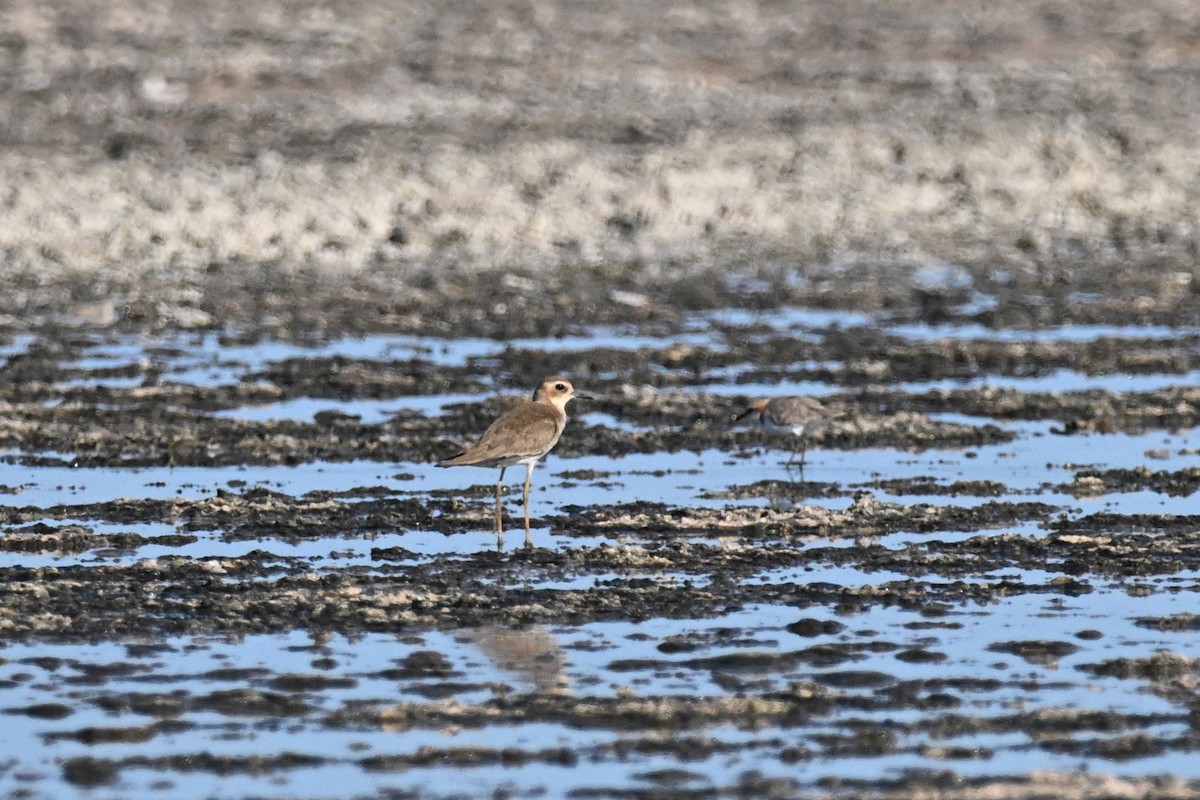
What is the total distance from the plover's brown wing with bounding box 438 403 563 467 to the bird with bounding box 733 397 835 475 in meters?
2.15

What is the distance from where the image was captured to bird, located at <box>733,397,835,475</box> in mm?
15602

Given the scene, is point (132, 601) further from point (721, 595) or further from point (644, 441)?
point (644, 441)

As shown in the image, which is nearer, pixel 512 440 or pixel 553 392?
pixel 512 440

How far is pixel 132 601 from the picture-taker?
10.9m

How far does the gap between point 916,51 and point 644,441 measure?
90.9ft

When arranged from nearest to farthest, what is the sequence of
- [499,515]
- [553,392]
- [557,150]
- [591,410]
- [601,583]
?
[601,583] → [499,515] → [553,392] → [591,410] → [557,150]

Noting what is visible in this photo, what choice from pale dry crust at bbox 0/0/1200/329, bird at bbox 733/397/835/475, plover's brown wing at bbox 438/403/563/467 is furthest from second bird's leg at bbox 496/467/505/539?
pale dry crust at bbox 0/0/1200/329

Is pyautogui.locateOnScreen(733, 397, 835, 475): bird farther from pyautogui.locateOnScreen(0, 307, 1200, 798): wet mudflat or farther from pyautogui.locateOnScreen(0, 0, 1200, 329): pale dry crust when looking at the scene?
pyautogui.locateOnScreen(0, 0, 1200, 329): pale dry crust

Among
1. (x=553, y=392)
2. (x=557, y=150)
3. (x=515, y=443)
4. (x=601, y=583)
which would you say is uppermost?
(x=557, y=150)

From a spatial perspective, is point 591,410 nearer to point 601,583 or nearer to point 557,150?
point 601,583

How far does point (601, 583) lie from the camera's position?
37.6ft

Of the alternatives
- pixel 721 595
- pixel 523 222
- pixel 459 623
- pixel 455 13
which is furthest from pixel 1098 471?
pixel 455 13

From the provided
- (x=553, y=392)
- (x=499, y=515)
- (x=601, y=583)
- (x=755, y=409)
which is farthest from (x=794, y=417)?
(x=601, y=583)

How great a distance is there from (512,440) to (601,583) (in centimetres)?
241
